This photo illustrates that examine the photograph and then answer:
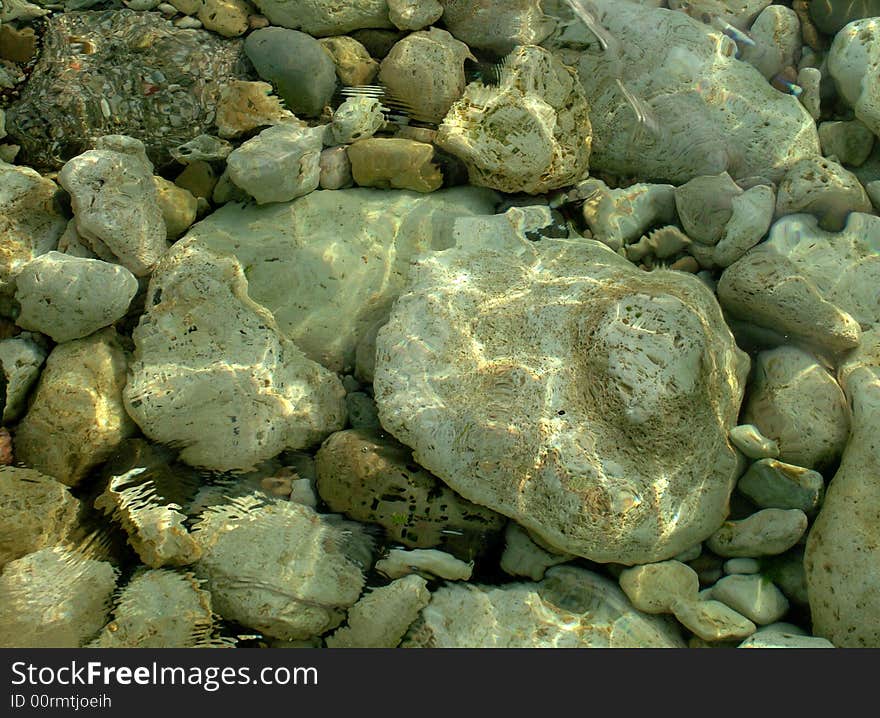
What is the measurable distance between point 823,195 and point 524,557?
9.15ft

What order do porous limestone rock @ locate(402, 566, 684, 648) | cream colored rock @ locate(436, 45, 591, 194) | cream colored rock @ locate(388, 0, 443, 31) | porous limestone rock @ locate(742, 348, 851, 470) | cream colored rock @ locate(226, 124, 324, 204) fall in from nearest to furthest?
porous limestone rock @ locate(402, 566, 684, 648) < porous limestone rock @ locate(742, 348, 851, 470) < cream colored rock @ locate(226, 124, 324, 204) < cream colored rock @ locate(436, 45, 591, 194) < cream colored rock @ locate(388, 0, 443, 31)

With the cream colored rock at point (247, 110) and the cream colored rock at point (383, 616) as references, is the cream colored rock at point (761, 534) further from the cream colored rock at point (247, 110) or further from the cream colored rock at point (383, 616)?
the cream colored rock at point (247, 110)

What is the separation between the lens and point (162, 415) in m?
3.62

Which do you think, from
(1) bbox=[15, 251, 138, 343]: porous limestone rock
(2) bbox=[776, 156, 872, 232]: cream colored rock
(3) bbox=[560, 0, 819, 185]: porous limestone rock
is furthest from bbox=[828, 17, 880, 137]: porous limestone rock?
(1) bbox=[15, 251, 138, 343]: porous limestone rock

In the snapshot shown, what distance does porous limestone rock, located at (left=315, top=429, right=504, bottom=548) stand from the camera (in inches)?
138

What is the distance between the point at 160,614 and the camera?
3.18m

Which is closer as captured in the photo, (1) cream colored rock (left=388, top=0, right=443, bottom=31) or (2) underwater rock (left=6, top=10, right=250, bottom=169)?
(2) underwater rock (left=6, top=10, right=250, bottom=169)

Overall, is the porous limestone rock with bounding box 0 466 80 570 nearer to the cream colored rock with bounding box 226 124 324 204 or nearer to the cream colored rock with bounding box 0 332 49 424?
the cream colored rock with bounding box 0 332 49 424

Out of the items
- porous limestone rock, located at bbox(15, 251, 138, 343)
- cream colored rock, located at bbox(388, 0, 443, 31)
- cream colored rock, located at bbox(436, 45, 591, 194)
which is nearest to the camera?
porous limestone rock, located at bbox(15, 251, 138, 343)

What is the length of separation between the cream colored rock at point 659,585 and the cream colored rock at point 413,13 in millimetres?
3677

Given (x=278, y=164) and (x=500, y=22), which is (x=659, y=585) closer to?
(x=278, y=164)

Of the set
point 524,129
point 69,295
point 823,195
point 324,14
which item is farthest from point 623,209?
point 69,295

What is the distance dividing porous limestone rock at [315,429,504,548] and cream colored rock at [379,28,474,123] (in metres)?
2.37
